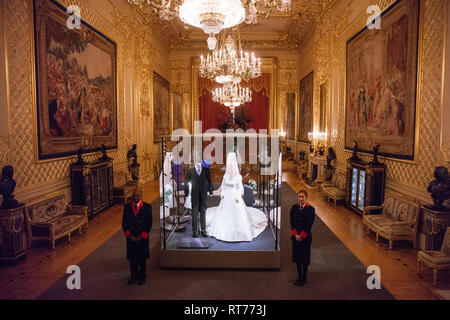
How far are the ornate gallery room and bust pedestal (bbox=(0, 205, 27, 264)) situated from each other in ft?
0.08

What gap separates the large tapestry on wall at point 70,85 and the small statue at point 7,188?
4.98 ft

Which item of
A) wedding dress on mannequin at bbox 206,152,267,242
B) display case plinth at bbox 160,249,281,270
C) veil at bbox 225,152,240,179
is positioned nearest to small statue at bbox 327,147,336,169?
wedding dress on mannequin at bbox 206,152,267,242

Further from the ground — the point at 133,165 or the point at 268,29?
the point at 268,29

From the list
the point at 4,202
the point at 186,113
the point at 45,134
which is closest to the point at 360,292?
the point at 4,202

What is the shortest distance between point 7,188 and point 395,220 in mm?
7600

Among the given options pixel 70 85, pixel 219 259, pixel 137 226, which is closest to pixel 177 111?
pixel 70 85

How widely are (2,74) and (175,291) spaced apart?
196 inches

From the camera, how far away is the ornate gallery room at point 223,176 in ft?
14.6

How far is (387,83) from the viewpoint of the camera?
24.3ft

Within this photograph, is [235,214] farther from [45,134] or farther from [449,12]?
[449,12]

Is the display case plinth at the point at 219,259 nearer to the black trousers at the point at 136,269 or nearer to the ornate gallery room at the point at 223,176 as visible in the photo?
the ornate gallery room at the point at 223,176

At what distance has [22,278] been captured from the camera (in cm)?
471

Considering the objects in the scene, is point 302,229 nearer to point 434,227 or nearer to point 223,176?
point 434,227

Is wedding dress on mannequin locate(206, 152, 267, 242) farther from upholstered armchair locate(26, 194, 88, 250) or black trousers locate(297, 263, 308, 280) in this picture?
upholstered armchair locate(26, 194, 88, 250)
